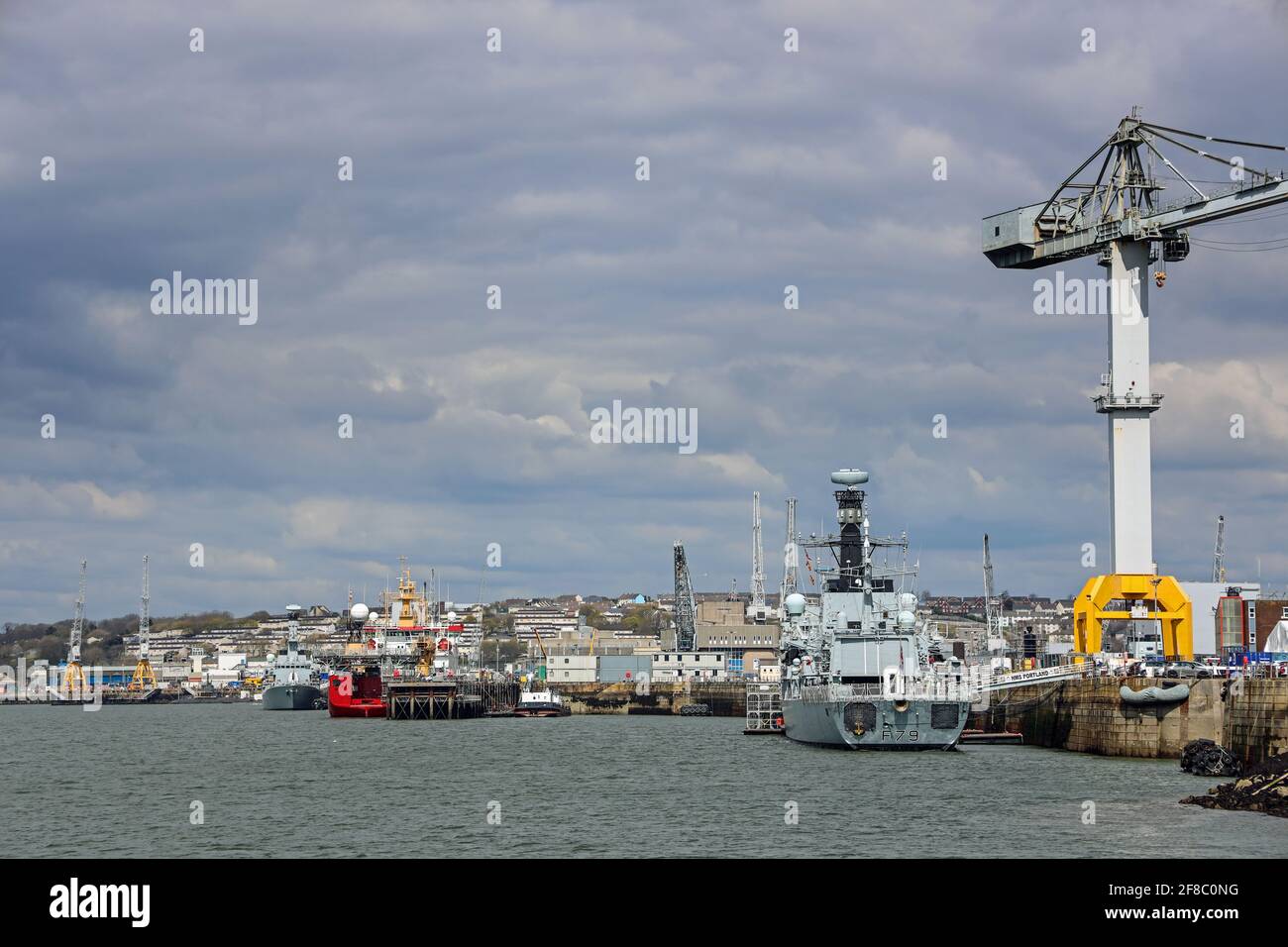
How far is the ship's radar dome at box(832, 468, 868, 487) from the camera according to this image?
111625 mm

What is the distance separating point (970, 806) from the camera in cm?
5669

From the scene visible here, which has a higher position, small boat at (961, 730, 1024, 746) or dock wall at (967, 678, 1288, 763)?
dock wall at (967, 678, 1288, 763)

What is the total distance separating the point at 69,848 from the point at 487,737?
73557mm

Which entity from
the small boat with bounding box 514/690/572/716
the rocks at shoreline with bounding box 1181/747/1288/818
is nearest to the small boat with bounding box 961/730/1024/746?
the rocks at shoreline with bounding box 1181/747/1288/818

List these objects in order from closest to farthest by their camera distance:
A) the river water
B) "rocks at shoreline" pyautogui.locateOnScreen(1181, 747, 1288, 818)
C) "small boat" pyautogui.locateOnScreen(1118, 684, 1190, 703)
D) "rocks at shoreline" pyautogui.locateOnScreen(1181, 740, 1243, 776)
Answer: the river water
"rocks at shoreline" pyautogui.locateOnScreen(1181, 747, 1288, 818)
"rocks at shoreline" pyautogui.locateOnScreen(1181, 740, 1243, 776)
"small boat" pyautogui.locateOnScreen(1118, 684, 1190, 703)

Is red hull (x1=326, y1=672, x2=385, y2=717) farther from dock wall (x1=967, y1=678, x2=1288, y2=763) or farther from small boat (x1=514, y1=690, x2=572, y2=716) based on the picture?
dock wall (x1=967, y1=678, x2=1288, y2=763)

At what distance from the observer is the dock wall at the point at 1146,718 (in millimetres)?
63781

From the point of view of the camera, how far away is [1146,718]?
7762 cm

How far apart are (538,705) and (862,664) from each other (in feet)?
310

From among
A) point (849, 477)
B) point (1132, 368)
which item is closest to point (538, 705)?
point (849, 477)

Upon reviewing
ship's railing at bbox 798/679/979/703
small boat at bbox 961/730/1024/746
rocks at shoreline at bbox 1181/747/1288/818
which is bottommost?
small boat at bbox 961/730/1024/746

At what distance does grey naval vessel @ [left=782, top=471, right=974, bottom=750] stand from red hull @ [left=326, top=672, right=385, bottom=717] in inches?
2666
